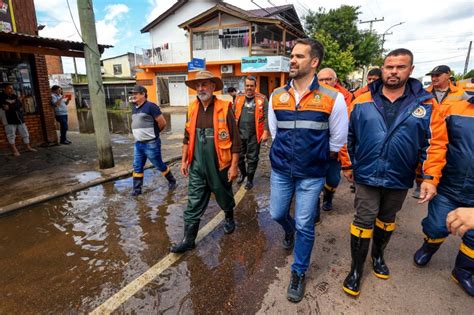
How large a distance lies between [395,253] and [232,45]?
2173cm

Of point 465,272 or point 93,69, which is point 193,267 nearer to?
point 465,272

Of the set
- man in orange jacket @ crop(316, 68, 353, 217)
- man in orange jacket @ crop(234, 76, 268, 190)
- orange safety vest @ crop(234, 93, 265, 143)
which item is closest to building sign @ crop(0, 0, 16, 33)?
orange safety vest @ crop(234, 93, 265, 143)

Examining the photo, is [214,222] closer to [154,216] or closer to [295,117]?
[154,216]

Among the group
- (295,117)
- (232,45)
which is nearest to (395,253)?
(295,117)

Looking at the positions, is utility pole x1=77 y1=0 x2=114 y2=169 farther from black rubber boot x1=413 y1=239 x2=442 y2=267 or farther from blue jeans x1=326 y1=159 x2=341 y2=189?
black rubber boot x1=413 y1=239 x2=442 y2=267

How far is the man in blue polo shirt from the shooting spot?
4652 mm

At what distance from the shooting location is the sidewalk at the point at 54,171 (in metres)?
4.64

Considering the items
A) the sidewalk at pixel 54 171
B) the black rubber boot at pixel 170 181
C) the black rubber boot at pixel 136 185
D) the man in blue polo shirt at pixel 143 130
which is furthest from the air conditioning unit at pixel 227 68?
the black rubber boot at pixel 136 185

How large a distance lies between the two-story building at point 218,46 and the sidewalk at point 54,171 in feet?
51.0

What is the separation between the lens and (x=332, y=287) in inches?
100

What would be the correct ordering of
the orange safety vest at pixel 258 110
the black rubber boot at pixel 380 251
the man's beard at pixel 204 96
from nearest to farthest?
1. the black rubber boot at pixel 380 251
2. the man's beard at pixel 204 96
3. the orange safety vest at pixel 258 110

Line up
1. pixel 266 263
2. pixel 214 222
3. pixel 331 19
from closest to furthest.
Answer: pixel 266 263
pixel 214 222
pixel 331 19

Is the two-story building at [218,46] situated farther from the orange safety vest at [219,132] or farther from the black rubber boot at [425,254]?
the black rubber boot at [425,254]

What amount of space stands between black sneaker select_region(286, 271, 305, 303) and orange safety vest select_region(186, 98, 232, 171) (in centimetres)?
132
